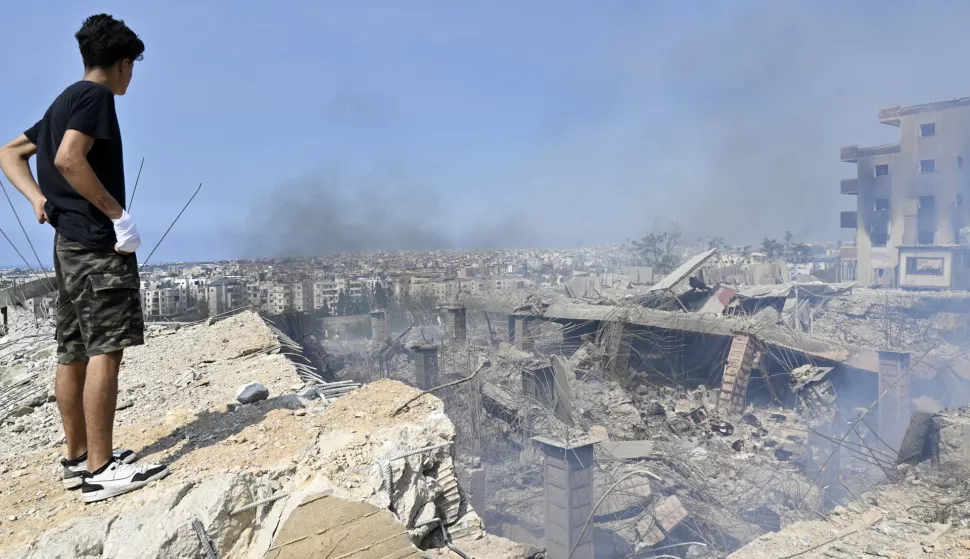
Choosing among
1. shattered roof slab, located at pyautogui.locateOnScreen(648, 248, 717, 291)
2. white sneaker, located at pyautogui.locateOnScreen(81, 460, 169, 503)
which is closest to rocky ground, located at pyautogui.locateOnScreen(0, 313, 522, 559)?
white sneaker, located at pyautogui.locateOnScreen(81, 460, 169, 503)

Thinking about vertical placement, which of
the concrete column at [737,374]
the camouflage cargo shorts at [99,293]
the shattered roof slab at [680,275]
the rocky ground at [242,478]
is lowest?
the concrete column at [737,374]

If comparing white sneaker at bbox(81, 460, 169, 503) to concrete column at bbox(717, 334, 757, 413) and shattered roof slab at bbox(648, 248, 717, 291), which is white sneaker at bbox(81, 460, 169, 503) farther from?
shattered roof slab at bbox(648, 248, 717, 291)

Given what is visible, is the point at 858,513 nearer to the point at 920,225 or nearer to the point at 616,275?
the point at 616,275

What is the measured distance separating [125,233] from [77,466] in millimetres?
794

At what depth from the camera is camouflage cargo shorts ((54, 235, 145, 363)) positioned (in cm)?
189

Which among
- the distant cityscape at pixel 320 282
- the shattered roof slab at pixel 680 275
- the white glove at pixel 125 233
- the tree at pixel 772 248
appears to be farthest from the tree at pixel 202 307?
the tree at pixel 772 248

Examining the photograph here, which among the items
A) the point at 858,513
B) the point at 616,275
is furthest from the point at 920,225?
the point at 858,513

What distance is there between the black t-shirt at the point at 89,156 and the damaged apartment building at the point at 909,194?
30489 millimetres

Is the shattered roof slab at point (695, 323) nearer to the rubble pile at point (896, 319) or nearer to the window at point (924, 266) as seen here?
the rubble pile at point (896, 319)

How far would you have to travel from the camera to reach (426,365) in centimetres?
987

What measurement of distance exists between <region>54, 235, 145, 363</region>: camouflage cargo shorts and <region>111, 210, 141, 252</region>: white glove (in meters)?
0.08

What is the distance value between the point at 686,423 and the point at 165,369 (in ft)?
30.9

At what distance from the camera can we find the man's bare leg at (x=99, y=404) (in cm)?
Answer: 186

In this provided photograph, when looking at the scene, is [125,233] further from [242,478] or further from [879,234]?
[879,234]
